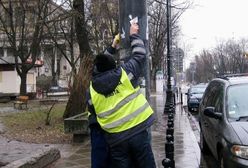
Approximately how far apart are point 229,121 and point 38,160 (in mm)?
3267

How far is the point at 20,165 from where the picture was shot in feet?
25.3

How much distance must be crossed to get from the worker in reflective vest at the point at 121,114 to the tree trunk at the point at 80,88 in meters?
11.5

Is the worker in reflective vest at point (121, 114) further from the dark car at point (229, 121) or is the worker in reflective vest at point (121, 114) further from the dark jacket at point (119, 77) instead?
the dark car at point (229, 121)

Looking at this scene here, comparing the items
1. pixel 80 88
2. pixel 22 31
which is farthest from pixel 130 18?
pixel 22 31

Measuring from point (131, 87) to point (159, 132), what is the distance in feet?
33.9

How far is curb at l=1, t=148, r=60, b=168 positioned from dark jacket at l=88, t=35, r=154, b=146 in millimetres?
2924

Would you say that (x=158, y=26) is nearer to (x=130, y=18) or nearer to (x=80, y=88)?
(x=80, y=88)

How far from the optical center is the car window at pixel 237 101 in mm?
8367

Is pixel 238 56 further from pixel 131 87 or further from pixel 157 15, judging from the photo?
pixel 131 87

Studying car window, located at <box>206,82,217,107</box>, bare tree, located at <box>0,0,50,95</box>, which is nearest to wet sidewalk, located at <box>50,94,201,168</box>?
car window, located at <box>206,82,217,107</box>

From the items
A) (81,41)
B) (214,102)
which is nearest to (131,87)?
(214,102)

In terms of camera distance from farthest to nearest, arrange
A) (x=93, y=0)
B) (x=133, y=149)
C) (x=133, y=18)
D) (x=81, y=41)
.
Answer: (x=93, y=0) → (x=81, y=41) → (x=133, y=18) → (x=133, y=149)

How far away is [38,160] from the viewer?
8.56m

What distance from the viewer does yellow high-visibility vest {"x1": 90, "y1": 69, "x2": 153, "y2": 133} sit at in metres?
4.98
